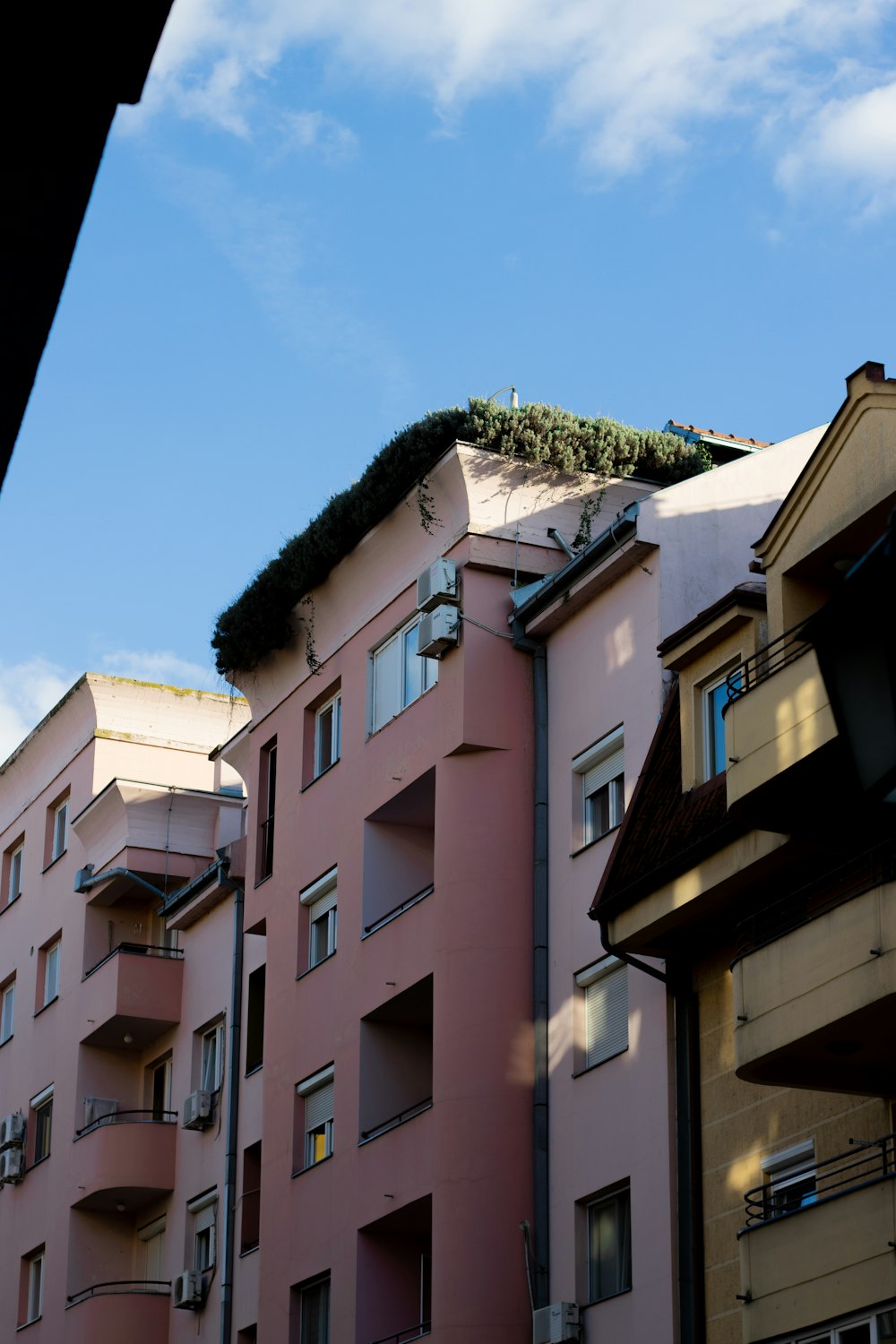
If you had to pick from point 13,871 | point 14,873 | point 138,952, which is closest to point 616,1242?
point 138,952

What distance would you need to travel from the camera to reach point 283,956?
28.0 metres

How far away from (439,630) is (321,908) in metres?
5.32

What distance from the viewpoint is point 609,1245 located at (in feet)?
67.7

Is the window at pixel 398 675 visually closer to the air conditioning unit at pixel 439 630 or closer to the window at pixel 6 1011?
the air conditioning unit at pixel 439 630

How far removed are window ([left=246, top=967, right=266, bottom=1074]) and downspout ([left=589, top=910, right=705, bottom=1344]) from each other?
36.7ft

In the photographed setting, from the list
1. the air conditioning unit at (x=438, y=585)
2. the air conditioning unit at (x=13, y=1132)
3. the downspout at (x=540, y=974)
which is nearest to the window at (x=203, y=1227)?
the air conditioning unit at (x=13, y=1132)

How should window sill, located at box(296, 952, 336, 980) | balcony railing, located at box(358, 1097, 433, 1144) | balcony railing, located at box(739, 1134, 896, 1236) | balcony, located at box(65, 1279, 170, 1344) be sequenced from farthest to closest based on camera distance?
balcony, located at box(65, 1279, 170, 1344) < window sill, located at box(296, 952, 336, 980) < balcony railing, located at box(358, 1097, 433, 1144) < balcony railing, located at box(739, 1134, 896, 1236)

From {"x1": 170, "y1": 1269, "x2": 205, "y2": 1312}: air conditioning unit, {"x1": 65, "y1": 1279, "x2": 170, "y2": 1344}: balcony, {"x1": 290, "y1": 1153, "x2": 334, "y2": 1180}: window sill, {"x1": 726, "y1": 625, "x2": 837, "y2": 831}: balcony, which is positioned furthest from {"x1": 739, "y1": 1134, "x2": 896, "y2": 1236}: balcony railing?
{"x1": 65, "y1": 1279, "x2": 170, "y2": 1344}: balcony

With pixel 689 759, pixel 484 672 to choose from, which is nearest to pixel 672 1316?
pixel 689 759

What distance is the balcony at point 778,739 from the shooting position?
53.9 feet

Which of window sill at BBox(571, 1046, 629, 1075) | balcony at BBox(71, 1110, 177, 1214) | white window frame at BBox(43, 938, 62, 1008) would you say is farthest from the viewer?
white window frame at BBox(43, 938, 62, 1008)

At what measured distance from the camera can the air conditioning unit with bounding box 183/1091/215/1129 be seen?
101 feet

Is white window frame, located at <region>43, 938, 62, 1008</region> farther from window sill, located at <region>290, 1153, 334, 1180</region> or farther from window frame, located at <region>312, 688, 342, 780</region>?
window sill, located at <region>290, 1153, 334, 1180</region>

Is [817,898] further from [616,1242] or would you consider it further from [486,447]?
[486,447]
